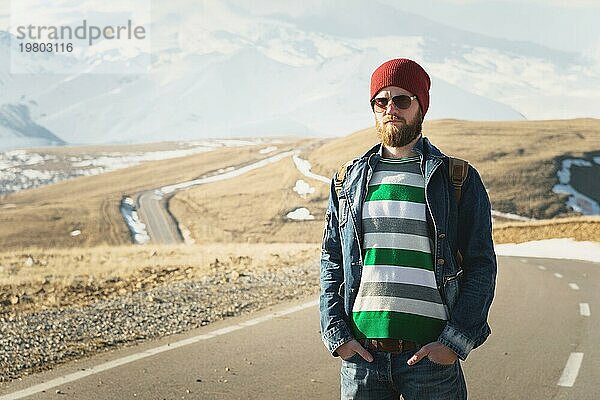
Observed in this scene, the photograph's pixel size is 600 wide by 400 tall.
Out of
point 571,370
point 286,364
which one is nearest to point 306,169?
point 571,370

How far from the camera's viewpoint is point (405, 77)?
3.38m

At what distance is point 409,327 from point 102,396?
401 centimetres

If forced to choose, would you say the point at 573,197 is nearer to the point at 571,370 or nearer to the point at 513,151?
the point at 513,151

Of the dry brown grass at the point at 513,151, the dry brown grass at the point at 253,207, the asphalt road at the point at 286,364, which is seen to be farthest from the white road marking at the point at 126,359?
the dry brown grass at the point at 513,151

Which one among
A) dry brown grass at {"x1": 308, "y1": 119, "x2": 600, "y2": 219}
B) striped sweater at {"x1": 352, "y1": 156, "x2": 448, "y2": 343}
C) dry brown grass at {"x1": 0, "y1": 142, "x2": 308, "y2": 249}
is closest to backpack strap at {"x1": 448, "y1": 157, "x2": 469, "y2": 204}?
striped sweater at {"x1": 352, "y1": 156, "x2": 448, "y2": 343}

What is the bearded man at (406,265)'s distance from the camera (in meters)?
3.20

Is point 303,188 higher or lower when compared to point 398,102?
lower

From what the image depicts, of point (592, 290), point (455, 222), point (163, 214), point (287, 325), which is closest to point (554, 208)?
point (163, 214)

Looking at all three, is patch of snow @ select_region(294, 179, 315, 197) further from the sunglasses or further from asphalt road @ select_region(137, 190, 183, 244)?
the sunglasses

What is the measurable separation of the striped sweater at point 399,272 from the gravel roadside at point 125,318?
486 centimetres

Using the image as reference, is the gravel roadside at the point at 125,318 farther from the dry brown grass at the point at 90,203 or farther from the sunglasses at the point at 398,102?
the dry brown grass at the point at 90,203

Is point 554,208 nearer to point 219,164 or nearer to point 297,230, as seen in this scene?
point 297,230

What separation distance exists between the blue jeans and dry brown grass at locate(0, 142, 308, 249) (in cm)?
7606

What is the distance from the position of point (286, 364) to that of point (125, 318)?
3.07 meters
